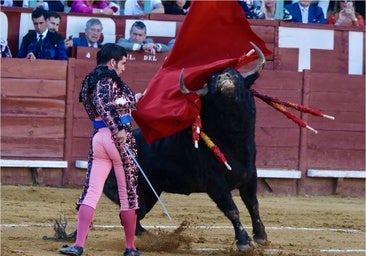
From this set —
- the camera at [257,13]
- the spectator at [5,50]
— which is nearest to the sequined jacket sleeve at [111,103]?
the spectator at [5,50]

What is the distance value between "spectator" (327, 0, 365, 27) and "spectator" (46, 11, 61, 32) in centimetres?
336

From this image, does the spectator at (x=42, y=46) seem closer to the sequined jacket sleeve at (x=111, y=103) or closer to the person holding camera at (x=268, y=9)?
the person holding camera at (x=268, y=9)

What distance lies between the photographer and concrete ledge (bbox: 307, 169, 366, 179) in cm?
1149

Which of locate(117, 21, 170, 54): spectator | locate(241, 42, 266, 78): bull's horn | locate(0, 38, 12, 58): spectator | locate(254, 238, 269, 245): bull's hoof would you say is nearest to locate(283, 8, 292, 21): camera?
locate(117, 21, 170, 54): spectator

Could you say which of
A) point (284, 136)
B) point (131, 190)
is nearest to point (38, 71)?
point (284, 136)

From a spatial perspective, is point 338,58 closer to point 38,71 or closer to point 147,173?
point 38,71

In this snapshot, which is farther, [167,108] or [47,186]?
[47,186]

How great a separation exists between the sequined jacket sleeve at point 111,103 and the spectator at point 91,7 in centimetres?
488

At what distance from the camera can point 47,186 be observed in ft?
35.2

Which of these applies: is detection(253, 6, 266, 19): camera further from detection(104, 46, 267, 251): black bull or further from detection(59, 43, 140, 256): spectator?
detection(59, 43, 140, 256): spectator

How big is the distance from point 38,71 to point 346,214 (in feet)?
10.9

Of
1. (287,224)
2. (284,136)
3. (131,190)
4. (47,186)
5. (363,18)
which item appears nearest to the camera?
(131,190)

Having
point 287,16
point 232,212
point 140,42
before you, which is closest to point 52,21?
point 140,42

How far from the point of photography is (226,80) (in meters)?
6.67
